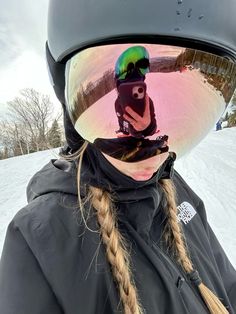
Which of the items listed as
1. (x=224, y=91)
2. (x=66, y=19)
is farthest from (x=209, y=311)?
(x=66, y=19)

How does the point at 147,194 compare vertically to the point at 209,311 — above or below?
above

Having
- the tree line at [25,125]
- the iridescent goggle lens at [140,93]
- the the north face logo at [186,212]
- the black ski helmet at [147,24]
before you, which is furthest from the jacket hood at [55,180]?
the tree line at [25,125]

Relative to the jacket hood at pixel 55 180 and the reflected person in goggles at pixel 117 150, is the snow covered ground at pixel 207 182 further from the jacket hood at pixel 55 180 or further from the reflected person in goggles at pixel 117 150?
the jacket hood at pixel 55 180

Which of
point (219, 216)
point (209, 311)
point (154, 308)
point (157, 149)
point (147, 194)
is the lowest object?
point (219, 216)

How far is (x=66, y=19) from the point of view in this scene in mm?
931

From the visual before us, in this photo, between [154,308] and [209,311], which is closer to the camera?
[154,308]

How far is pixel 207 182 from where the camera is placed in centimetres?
608

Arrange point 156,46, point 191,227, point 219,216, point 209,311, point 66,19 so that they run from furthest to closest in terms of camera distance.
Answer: point 219,216 < point 191,227 < point 209,311 < point 66,19 < point 156,46

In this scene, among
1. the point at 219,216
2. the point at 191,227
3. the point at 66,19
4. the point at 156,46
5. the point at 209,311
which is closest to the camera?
the point at 156,46

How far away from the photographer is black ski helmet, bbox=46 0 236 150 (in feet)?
2.65

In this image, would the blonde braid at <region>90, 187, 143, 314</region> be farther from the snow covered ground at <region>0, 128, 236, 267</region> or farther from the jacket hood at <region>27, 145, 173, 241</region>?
the snow covered ground at <region>0, 128, 236, 267</region>

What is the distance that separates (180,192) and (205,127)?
385 millimetres

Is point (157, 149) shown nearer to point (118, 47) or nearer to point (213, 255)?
point (118, 47)

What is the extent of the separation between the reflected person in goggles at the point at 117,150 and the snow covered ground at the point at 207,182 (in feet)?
8.14
